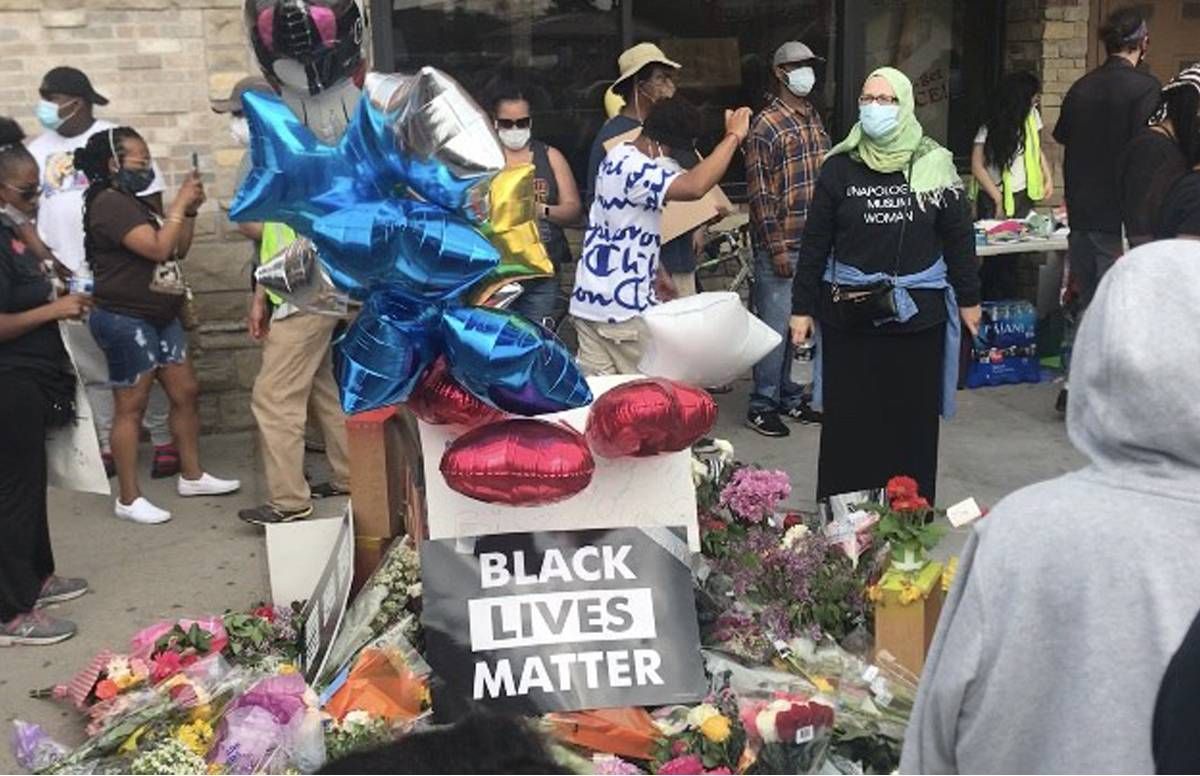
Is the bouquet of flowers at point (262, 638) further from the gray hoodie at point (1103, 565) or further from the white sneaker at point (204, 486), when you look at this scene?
the gray hoodie at point (1103, 565)

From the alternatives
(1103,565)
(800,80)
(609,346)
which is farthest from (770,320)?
(1103,565)

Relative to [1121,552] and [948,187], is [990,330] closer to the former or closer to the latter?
[948,187]

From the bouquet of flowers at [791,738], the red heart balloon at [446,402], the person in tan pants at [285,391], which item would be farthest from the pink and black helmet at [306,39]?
the person in tan pants at [285,391]

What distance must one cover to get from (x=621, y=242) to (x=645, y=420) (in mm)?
2216

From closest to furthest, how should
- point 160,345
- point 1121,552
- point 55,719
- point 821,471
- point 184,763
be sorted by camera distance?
point 1121,552, point 184,763, point 55,719, point 821,471, point 160,345

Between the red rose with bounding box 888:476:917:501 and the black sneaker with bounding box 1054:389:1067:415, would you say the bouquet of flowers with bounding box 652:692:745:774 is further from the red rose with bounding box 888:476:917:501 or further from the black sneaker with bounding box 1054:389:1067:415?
the black sneaker with bounding box 1054:389:1067:415

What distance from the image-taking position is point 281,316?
5.73 m

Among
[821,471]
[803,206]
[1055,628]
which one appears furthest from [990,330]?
[1055,628]

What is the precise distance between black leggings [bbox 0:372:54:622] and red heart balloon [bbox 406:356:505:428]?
1.80 metres

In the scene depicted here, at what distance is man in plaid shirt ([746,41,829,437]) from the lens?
23.0 feet

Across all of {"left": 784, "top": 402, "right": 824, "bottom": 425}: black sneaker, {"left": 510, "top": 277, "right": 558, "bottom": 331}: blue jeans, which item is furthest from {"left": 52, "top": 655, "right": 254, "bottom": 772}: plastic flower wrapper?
{"left": 784, "top": 402, "right": 824, "bottom": 425}: black sneaker

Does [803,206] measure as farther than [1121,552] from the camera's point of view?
Yes

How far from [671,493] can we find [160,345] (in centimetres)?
297

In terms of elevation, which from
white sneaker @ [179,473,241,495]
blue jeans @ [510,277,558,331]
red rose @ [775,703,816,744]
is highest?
blue jeans @ [510,277,558,331]
